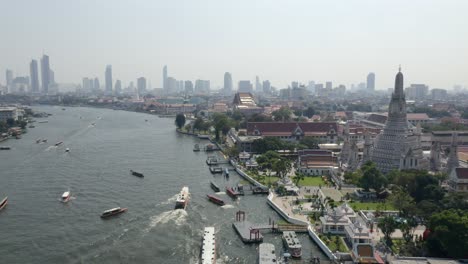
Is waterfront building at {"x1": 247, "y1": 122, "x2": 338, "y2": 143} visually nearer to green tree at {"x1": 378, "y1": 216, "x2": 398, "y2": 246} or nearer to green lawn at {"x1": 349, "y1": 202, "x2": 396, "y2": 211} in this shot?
green lawn at {"x1": 349, "y1": 202, "x2": 396, "y2": 211}

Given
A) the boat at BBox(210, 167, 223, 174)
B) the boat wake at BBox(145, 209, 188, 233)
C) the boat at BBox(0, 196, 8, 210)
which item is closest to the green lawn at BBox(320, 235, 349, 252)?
the boat wake at BBox(145, 209, 188, 233)

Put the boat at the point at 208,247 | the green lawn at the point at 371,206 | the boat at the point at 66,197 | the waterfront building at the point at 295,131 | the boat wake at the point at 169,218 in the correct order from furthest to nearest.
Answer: the waterfront building at the point at 295,131, the boat at the point at 66,197, the green lawn at the point at 371,206, the boat wake at the point at 169,218, the boat at the point at 208,247

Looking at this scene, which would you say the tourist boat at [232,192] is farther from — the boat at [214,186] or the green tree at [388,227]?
the green tree at [388,227]

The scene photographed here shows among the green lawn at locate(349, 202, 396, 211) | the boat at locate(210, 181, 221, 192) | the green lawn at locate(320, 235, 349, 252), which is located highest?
the boat at locate(210, 181, 221, 192)

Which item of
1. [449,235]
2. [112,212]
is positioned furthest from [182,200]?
[449,235]

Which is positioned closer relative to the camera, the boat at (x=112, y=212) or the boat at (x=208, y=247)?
the boat at (x=208, y=247)

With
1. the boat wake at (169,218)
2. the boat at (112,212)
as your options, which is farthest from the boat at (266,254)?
the boat at (112,212)

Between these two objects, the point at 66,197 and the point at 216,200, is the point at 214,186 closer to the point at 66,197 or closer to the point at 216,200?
the point at 216,200
